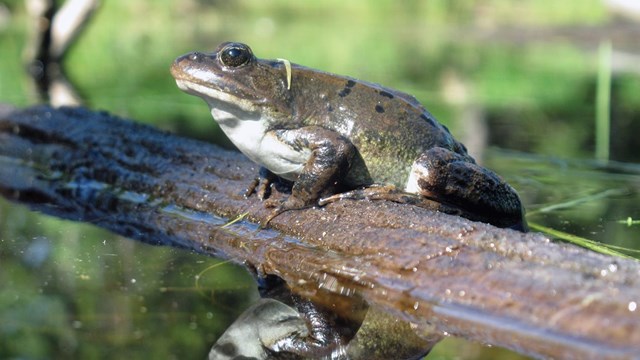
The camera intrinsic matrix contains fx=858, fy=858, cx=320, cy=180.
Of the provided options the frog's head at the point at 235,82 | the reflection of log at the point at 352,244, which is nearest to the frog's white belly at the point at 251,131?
the frog's head at the point at 235,82

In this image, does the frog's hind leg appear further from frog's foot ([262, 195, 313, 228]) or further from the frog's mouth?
the frog's mouth

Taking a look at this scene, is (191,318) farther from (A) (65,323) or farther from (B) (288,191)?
(B) (288,191)

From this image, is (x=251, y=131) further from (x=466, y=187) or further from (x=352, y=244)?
(x=466, y=187)

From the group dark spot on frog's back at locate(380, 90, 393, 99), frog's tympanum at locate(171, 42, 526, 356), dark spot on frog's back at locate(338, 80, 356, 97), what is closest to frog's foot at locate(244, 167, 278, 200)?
frog's tympanum at locate(171, 42, 526, 356)

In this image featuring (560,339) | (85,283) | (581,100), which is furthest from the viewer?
(581,100)

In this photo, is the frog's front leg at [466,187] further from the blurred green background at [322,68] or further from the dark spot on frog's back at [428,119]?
the blurred green background at [322,68]

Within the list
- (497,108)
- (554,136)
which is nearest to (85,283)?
(554,136)

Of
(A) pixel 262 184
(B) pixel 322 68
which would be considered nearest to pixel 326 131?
(A) pixel 262 184
